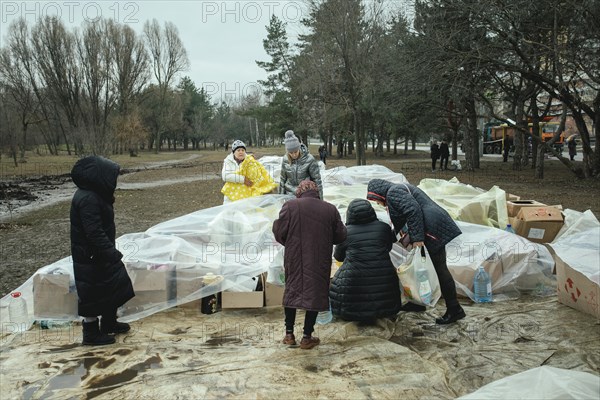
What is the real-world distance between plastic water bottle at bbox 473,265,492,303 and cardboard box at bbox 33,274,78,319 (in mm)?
3716

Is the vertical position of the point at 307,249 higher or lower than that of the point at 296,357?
higher

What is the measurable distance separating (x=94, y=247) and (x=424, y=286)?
8.61 ft

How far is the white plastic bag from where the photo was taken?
155 inches

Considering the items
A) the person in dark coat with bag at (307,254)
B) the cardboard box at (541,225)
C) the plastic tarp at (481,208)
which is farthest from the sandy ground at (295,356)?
the plastic tarp at (481,208)

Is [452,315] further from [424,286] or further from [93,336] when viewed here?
[93,336]

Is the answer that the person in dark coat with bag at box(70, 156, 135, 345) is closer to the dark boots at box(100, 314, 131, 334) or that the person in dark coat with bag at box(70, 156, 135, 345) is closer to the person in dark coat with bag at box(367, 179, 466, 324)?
the dark boots at box(100, 314, 131, 334)

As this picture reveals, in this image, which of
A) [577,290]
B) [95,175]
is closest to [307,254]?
[95,175]

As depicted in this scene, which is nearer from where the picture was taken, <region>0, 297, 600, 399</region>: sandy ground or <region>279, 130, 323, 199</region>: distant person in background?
<region>0, 297, 600, 399</region>: sandy ground

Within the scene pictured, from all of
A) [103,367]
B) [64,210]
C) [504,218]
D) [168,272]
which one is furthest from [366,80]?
[103,367]

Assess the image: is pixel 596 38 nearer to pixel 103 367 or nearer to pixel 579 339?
pixel 579 339

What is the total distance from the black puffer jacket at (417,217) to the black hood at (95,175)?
2.14 metres

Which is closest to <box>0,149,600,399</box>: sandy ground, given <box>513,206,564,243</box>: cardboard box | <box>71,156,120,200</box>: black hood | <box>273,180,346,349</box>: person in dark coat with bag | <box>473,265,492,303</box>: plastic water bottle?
<box>473,265,492,303</box>: plastic water bottle

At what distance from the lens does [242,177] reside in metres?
6.48

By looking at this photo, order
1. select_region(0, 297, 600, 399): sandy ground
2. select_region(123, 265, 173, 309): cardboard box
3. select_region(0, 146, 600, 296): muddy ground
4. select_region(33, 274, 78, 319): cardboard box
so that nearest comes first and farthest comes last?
select_region(0, 297, 600, 399): sandy ground < select_region(33, 274, 78, 319): cardboard box < select_region(123, 265, 173, 309): cardboard box < select_region(0, 146, 600, 296): muddy ground
